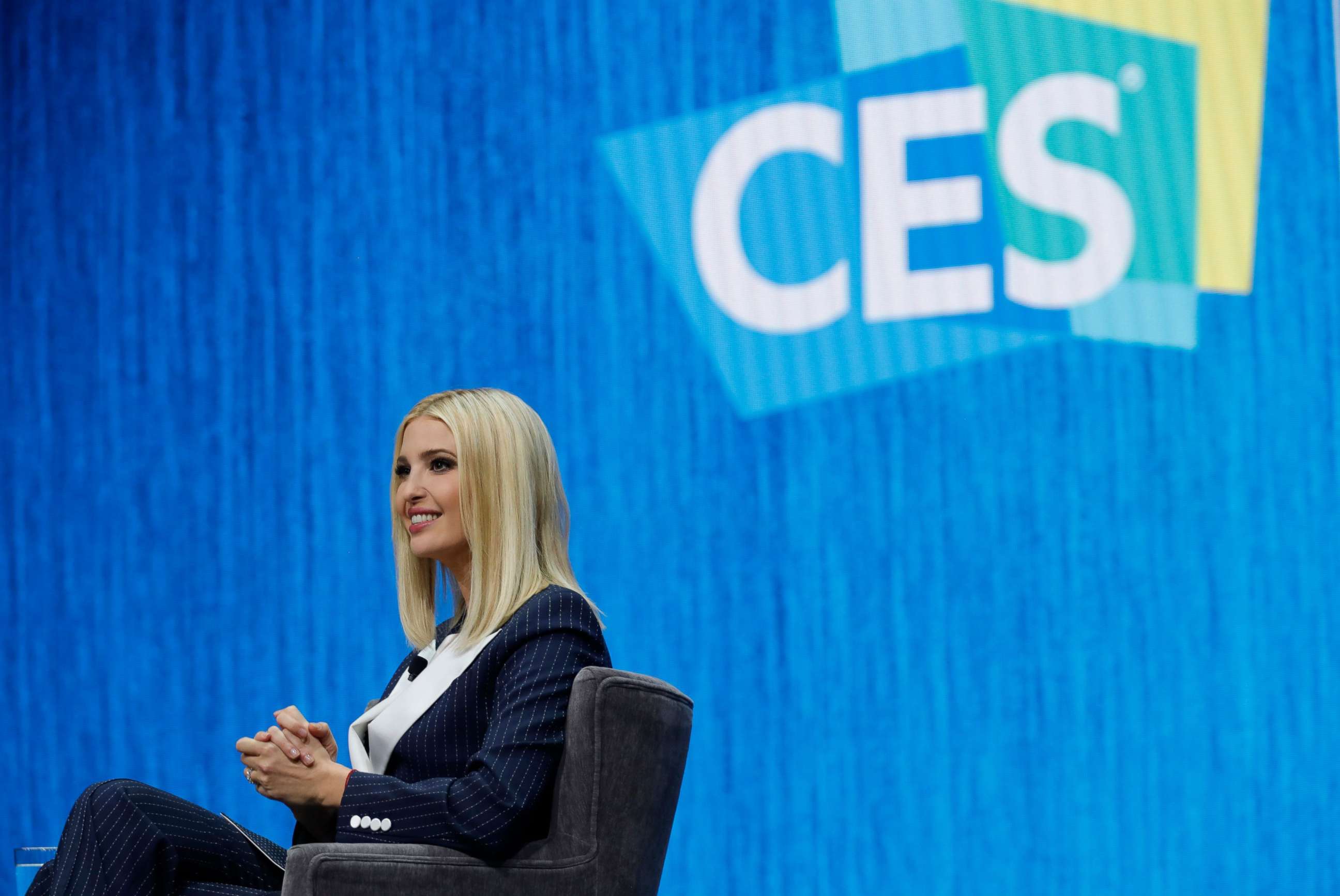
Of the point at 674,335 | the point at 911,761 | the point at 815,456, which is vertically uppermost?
the point at 674,335

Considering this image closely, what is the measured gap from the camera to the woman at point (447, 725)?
1780mm

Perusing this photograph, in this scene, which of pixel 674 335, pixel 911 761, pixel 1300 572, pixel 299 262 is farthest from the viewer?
pixel 299 262

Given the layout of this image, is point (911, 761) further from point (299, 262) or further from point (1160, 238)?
point (299, 262)

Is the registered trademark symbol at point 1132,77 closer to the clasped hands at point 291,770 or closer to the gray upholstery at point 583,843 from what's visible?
the gray upholstery at point 583,843

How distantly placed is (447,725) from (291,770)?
8.2 inches

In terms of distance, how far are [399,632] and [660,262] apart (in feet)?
3.63

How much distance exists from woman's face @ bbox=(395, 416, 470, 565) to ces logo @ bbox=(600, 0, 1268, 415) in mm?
1304

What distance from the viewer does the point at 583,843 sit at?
179 centimetres

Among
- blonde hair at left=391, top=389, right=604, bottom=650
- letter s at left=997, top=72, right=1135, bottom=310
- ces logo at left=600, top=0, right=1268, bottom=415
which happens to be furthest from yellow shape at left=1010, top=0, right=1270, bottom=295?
blonde hair at left=391, top=389, right=604, bottom=650

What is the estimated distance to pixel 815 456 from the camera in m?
3.25

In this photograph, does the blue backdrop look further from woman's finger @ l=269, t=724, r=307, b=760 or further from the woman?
woman's finger @ l=269, t=724, r=307, b=760

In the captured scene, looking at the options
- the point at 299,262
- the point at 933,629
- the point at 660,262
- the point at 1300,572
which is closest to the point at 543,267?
the point at 660,262

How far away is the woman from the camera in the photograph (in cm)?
178

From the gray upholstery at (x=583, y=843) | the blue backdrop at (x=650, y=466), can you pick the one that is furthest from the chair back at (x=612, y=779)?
the blue backdrop at (x=650, y=466)
